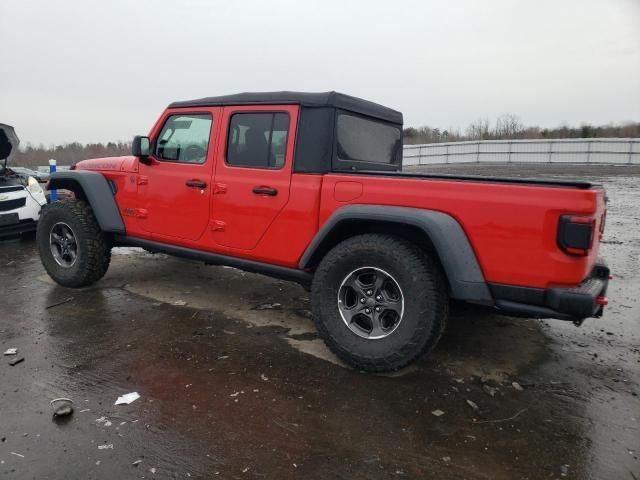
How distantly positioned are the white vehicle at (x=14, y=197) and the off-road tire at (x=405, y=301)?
5.79 m

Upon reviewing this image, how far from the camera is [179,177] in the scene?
4.06 metres

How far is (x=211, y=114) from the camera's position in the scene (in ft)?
13.1

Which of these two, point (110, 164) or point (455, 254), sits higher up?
A: point (110, 164)

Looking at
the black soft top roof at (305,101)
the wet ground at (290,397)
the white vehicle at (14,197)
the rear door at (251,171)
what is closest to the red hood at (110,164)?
the black soft top roof at (305,101)

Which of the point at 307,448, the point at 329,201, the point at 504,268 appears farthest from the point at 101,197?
the point at 504,268

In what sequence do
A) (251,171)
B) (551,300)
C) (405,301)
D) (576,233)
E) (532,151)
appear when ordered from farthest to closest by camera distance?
(532,151) → (251,171) → (405,301) → (551,300) → (576,233)

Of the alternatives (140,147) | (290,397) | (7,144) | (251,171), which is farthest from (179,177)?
(7,144)

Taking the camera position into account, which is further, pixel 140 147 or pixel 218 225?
pixel 140 147

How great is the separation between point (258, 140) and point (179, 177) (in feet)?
2.92

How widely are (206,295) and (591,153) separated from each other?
28.1m

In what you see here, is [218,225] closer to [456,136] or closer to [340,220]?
[340,220]

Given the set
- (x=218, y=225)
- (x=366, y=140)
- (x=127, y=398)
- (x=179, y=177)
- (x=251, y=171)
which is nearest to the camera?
(x=127, y=398)

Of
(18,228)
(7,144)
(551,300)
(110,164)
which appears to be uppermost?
(7,144)

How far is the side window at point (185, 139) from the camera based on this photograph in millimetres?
4008
